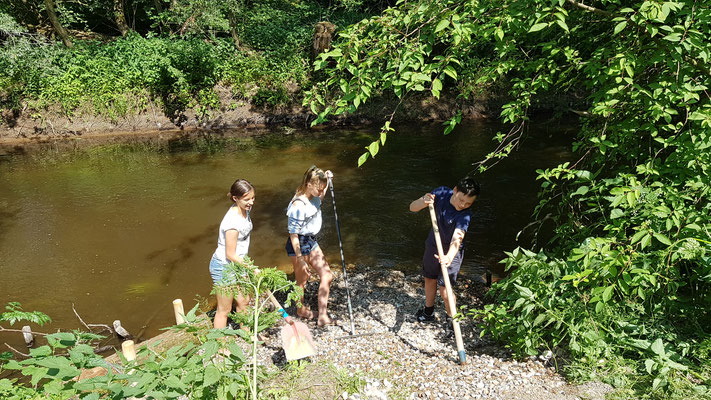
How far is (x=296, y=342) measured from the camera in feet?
14.1

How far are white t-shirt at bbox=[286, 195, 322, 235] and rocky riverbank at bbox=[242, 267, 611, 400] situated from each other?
1.17 metres

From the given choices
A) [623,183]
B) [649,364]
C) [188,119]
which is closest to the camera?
[649,364]

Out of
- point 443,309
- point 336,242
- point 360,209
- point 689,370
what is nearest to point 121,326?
point 336,242

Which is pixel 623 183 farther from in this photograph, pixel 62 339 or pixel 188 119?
pixel 188 119

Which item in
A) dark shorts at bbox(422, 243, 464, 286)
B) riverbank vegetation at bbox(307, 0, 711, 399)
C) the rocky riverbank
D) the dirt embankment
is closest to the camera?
A: riverbank vegetation at bbox(307, 0, 711, 399)

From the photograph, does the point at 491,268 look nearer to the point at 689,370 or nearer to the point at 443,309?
the point at 443,309

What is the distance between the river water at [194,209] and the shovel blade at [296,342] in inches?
96.6

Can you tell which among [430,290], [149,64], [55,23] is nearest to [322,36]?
[149,64]

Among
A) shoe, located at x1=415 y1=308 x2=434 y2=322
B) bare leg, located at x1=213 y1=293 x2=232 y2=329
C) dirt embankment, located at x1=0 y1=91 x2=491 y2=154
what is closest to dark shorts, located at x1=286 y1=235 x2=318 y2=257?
bare leg, located at x1=213 y1=293 x2=232 y2=329

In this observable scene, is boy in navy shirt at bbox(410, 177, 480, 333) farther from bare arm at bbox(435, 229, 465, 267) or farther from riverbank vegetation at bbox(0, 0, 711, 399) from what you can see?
riverbank vegetation at bbox(0, 0, 711, 399)

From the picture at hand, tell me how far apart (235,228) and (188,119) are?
41.4 feet

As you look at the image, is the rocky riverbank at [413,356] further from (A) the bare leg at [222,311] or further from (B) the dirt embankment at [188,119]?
(B) the dirt embankment at [188,119]

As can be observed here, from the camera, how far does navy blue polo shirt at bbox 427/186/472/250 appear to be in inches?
176

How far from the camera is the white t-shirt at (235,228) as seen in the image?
4.29 m
